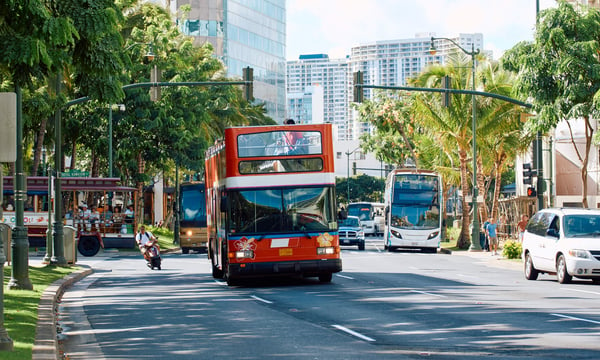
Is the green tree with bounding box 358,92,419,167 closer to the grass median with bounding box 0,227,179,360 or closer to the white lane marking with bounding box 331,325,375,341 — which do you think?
the grass median with bounding box 0,227,179,360

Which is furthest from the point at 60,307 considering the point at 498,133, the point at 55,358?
the point at 498,133

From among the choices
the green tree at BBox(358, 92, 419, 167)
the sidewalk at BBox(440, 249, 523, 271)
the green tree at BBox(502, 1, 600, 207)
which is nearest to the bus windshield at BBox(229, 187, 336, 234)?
the green tree at BBox(502, 1, 600, 207)

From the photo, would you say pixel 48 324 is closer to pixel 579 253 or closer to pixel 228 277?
pixel 228 277

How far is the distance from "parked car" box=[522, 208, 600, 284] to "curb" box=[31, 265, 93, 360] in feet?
38.3

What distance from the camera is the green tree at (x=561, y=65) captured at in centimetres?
2964

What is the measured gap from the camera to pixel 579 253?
2258 centimetres

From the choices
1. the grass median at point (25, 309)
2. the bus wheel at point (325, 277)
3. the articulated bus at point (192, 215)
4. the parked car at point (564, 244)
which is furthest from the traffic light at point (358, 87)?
the articulated bus at point (192, 215)

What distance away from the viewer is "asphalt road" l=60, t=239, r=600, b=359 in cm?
1178

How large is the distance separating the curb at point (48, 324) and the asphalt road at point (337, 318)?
0.27 meters

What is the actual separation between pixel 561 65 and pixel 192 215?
867 inches

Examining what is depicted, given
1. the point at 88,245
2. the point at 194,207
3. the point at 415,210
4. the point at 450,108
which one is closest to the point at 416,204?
the point at 415,210

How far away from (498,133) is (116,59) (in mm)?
35663

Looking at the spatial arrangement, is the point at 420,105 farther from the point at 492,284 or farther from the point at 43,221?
the point at 492,284

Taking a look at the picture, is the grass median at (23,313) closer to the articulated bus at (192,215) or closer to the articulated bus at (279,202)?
the articulated bus at (279,202)
